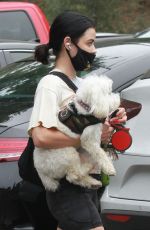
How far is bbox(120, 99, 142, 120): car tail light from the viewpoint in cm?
354

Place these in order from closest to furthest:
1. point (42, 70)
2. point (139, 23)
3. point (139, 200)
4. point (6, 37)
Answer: point (139, 200), point (42, 70), point (6, 37), point (139, 23)

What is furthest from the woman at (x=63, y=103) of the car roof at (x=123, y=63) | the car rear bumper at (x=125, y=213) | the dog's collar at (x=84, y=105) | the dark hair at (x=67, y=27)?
the car roof at (x=123, y=63)

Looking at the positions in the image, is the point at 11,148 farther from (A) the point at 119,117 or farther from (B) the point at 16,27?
(B) the point at 16,27

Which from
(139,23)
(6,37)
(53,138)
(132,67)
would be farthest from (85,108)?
(139,23)

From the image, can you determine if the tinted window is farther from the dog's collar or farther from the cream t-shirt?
the dog's collar

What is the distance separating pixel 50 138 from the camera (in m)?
3.07

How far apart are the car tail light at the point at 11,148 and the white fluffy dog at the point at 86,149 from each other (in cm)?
62

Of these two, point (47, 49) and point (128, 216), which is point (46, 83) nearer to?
point (47, 49)

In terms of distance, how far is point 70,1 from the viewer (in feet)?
60.8

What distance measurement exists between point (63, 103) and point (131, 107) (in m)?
0.55

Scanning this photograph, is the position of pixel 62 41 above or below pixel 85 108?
above

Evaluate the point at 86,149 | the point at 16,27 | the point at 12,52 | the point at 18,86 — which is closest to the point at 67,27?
the point at 86,149

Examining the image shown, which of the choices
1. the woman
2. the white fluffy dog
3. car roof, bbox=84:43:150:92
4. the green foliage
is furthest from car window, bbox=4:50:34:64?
the green foliage

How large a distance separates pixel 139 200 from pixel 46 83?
1034 millimetres
